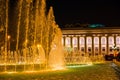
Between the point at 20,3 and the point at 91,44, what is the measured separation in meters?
70.6

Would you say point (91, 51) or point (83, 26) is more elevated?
point (83, 26)

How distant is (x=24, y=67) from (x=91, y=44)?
74.8 meters

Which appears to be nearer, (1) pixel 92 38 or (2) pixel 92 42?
(1) pixel 92 38

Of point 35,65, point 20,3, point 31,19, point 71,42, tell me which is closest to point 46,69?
point 35,65

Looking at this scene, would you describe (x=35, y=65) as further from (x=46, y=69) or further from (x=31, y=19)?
(x=31, y=19)

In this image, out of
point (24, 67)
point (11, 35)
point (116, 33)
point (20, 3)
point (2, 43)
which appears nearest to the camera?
point (24, 67)

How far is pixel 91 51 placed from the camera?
103 meters

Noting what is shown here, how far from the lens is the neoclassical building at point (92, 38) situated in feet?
332

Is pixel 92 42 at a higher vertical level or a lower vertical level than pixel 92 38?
lower

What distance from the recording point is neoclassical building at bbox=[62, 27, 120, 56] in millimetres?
101188

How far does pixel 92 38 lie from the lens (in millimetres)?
102000

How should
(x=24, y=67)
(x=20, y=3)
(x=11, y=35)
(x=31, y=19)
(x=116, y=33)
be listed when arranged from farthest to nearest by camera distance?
(x=116, y=33)
(x=11, y=35)
(x=31, y=19)
(x=20, y=3)
(x=24, y=67)

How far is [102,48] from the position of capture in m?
103

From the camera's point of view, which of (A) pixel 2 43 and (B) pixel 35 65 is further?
(A) pixel 2 43
